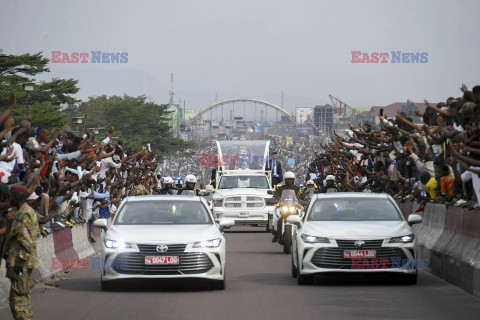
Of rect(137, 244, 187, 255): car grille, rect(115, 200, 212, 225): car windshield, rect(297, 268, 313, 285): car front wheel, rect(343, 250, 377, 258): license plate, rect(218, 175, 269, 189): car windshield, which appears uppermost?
Answer: rect(115, 200, 212, 225): car windshield

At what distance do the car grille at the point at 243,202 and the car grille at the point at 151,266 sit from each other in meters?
20.6

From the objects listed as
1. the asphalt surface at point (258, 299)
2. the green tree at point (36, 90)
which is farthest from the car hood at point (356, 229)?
the green tree at point (36, 90)

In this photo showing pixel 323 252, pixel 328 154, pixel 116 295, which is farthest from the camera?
pixel 328 154

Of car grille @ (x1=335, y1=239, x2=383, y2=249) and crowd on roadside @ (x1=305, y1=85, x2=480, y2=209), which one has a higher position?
crowd on roadside @ (x1=305, y1=85, x2=480, y2=209)

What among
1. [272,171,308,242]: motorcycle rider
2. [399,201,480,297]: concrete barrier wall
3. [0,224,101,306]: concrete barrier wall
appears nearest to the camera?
[0,224,101,306]: concrete barrier wall

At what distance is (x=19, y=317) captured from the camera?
417 inches

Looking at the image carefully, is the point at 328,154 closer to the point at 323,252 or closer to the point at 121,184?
the point at 121,184

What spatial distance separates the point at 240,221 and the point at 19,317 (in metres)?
25.2

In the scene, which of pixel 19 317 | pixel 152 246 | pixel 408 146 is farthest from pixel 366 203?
pixel 19 317

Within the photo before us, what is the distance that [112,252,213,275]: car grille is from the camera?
48.6 feet

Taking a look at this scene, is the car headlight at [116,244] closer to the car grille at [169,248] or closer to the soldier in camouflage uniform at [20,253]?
the car grille at [169,248]

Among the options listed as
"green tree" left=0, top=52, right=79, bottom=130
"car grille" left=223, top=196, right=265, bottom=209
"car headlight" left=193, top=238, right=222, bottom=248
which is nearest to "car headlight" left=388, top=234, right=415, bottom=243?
"car headlight" left=193, top=238, right=222, bottom=248

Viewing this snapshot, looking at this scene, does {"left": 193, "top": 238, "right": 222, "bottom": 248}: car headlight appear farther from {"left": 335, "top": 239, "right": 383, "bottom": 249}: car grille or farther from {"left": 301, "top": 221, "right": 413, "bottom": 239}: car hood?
{"left": 335, "top": 239, "right": 383, "bottom": 249}: car grille

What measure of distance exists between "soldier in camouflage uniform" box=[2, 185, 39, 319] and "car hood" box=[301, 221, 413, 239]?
5.88 meters
